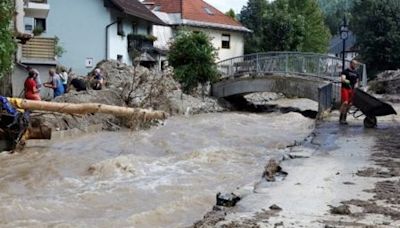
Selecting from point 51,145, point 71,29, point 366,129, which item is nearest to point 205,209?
point 366,129

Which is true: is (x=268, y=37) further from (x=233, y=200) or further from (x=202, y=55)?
(x=233, y=200)

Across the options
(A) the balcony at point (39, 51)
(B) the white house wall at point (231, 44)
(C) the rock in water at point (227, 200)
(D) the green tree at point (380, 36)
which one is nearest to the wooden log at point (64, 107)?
(C) the rock in water at point (227, 200)

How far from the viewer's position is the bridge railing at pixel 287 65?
92.6ft

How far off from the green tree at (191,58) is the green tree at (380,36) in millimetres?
16226

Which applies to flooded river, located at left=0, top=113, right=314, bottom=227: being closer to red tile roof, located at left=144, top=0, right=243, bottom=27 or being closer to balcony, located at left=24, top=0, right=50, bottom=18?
balcony, located at left=24, top=0, right=50, bottom=18

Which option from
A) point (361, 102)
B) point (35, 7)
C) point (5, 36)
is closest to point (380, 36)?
point (35, 7)

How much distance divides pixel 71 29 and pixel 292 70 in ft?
43.0

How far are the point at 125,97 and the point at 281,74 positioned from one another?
1074 centimetres

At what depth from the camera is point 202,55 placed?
33.6 metres

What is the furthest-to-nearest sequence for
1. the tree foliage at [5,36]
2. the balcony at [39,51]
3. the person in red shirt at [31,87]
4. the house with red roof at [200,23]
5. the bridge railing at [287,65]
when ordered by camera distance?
the house with red roof at [200,23]
the bridge railing at [287,65]
the balcony at [39,51]
the person in red shirt at [31,87]
the tree foliage at [5,36]

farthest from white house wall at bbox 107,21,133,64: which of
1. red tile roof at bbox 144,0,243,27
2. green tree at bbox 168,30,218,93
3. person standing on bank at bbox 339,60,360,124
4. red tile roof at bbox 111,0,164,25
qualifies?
person standing on bank at bbox 339,60,360,124

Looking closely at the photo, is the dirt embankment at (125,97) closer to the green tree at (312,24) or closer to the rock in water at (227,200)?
the rock in water at (227,200)

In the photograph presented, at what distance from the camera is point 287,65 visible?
103ft

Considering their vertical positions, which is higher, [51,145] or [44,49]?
[44,49]
